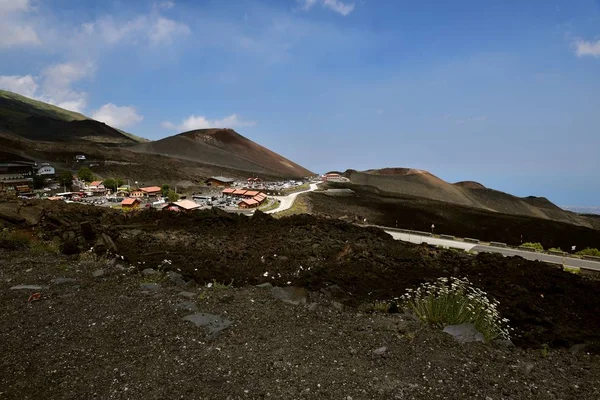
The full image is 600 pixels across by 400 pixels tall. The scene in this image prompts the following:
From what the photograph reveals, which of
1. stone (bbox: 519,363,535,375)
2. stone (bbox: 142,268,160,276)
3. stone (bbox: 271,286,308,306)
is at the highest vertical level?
stone (bbox: 519,363,535,375)

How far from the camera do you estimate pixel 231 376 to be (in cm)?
379

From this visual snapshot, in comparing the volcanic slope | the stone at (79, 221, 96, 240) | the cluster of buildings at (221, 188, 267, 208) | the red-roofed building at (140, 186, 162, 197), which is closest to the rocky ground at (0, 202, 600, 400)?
the stone at (79, 221, 96, 240)

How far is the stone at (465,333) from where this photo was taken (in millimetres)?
4785

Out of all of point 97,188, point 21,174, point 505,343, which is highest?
point 505,343

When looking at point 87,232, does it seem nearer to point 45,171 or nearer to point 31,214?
point 31,214

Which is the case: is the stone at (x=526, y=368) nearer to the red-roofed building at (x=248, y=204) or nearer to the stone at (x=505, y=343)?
the stone at (x=505, y=343)

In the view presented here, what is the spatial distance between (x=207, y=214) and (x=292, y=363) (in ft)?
58.4

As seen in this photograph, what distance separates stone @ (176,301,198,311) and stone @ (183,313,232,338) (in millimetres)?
259

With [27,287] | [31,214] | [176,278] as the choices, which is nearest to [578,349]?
[176,278]

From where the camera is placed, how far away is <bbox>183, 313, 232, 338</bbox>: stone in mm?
4873

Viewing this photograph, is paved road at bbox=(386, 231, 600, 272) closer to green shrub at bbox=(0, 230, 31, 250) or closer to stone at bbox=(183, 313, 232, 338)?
stone at bbox=(183, 313, 232, 338)

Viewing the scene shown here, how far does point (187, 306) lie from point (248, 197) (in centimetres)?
4840

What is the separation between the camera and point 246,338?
184 inches

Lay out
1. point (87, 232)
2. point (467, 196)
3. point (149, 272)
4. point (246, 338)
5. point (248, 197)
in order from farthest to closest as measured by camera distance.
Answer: point (467, 196) → point (248, 197) → point (87, 232) → point (149, 272) → point (246, 338)
